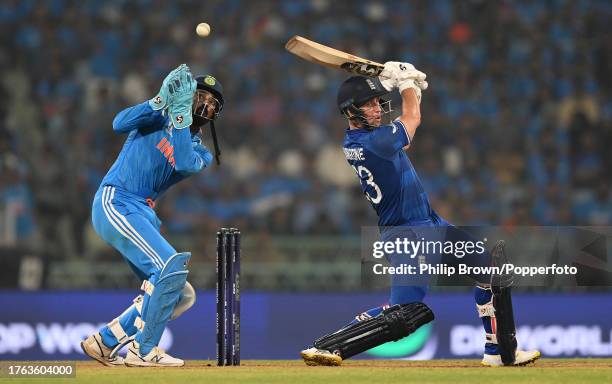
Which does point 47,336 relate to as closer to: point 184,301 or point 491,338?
point 184,301

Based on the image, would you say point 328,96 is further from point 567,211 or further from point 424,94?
point 567,211

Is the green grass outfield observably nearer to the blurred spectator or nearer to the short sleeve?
the short sleeve

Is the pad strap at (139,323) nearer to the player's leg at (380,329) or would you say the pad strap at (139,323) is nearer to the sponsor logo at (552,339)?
the player's leg at (380,329)

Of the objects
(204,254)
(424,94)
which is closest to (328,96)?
(424,94)

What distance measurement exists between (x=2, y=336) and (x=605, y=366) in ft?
19.6

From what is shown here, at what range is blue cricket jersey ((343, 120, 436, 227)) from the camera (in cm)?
725

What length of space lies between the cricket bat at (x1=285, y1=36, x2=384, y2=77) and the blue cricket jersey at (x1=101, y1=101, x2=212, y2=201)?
98 cm

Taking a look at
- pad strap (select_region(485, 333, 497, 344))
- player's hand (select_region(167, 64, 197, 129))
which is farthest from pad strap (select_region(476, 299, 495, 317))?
player's hand (select_region(167, 64, 197, 129))

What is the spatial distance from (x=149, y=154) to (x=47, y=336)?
4057 mm

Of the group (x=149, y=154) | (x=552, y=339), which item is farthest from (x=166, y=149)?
(x=552, y=339)

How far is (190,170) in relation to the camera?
292 inches

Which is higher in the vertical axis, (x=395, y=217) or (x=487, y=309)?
(x=395, y=217)

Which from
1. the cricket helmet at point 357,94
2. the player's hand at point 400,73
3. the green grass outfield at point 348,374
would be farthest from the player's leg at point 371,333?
the player's hand at point 400,73

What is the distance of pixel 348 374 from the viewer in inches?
261
